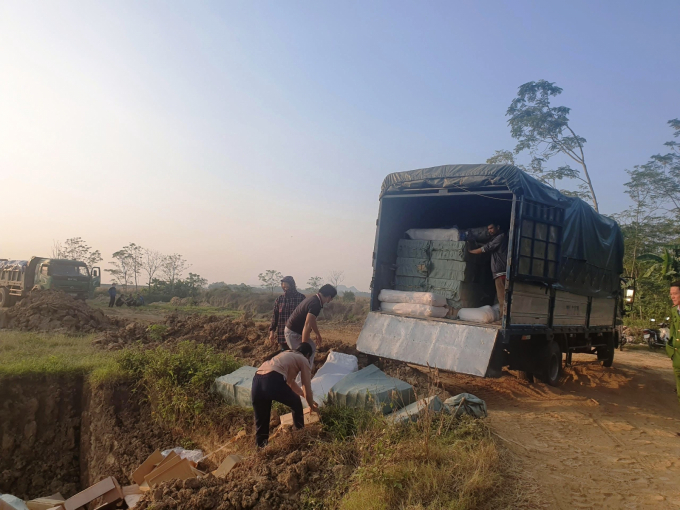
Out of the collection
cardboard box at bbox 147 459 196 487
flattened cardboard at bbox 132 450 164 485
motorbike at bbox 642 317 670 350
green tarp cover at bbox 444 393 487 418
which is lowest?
flattened cardboard at bbox 132 450 164 485

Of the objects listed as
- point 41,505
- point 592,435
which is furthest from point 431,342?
point 41,505

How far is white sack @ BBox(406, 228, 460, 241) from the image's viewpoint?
7.03m

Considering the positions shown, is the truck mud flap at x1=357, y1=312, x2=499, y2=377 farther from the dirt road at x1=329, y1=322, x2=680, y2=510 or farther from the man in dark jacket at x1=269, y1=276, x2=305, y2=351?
the man in dark jacket at x1=269, y1=276, x2=305, y2=351

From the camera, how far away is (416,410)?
4234 millimetres

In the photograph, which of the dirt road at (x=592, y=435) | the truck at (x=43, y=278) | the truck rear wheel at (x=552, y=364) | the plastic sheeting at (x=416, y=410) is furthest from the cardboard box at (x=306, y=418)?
the truck at (x=43, y=278)

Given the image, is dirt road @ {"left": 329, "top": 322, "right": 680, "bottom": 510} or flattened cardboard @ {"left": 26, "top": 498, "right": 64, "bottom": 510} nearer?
dirt road @ {"left": 329, "top": 322, "right": 680, "bottom": 510}

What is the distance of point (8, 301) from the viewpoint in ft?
67.5

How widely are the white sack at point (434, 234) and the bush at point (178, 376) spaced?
3.38m

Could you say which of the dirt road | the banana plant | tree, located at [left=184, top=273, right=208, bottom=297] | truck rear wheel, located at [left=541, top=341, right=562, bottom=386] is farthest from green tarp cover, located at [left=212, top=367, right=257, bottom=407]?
tree, located at [left=184, top=273, right=208, bottom=297]

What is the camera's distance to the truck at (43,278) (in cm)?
1933

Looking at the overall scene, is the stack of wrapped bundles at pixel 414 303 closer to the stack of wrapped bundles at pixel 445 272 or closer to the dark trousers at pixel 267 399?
the stack of wrapped bundles at pixel 445 272

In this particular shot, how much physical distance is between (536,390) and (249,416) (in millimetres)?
4312

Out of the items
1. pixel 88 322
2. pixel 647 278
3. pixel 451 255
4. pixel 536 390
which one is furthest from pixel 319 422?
pixel 647 278

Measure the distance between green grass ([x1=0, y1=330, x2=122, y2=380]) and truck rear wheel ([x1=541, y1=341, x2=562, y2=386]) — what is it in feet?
20.6
